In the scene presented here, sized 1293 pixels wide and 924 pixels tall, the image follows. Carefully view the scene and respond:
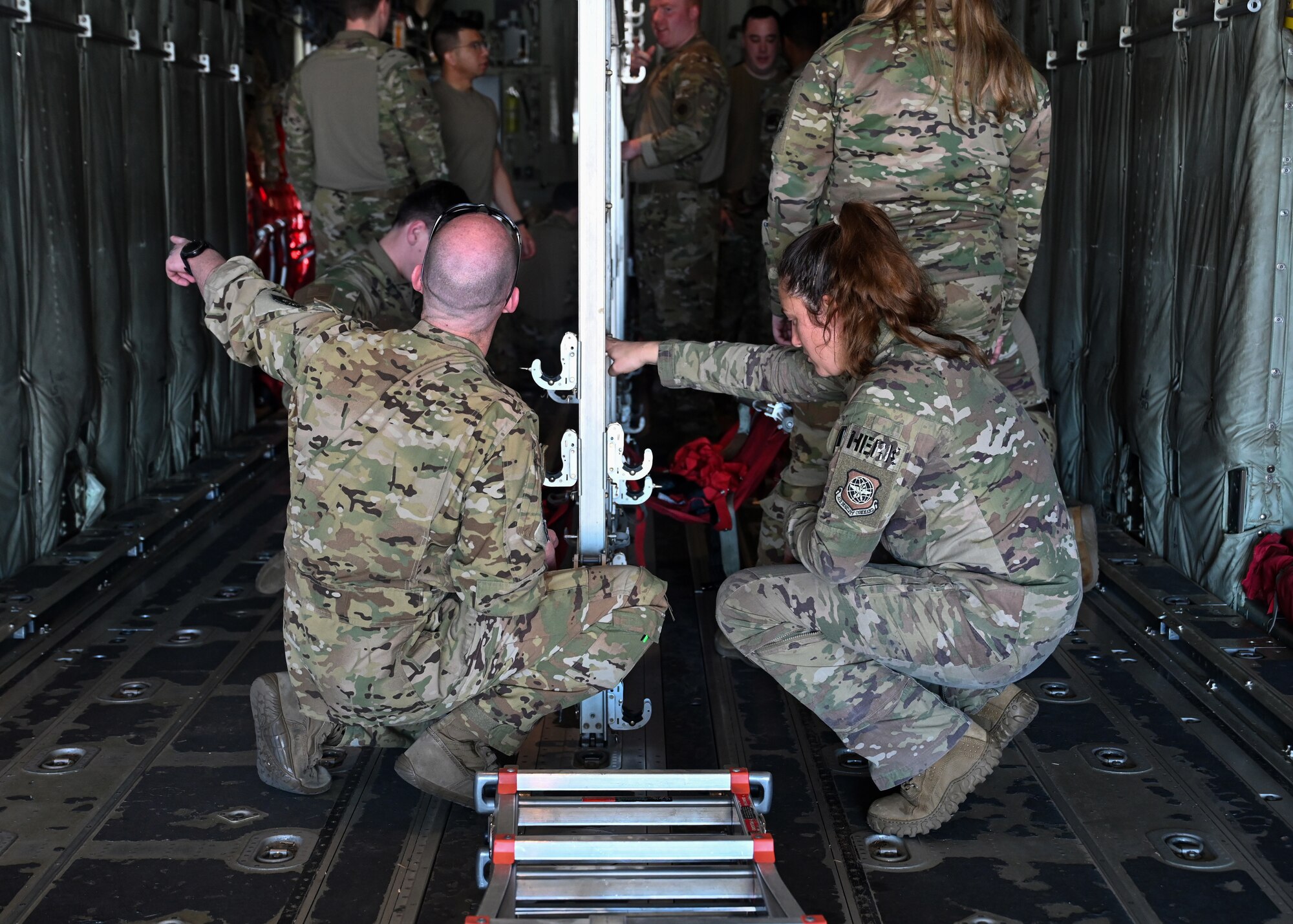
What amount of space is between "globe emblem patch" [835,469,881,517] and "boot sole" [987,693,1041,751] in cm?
72

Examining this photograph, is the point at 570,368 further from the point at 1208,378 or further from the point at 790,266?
the point at 1208,378

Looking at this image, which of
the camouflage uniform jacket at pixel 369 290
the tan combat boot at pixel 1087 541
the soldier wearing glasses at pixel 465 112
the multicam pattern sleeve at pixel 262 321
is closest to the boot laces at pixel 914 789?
the multicam pattern sleeve at pixel 262 321

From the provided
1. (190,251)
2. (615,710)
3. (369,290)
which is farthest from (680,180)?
(615,710)

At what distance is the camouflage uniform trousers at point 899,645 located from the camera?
2.66 meters

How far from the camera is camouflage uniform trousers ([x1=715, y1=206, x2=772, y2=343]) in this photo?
7027 millimetres

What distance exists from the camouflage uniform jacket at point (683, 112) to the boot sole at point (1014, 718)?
378 cm

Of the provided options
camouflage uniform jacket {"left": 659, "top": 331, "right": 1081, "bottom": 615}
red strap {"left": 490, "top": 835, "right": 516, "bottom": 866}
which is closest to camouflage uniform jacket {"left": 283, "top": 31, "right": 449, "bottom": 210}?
camouflage uniform jacket {"left": 659, "top": 331, "right": 1081, "bottom": 615}

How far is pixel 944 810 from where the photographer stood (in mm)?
2701

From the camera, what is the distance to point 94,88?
469 centimetres

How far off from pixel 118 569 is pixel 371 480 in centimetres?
219

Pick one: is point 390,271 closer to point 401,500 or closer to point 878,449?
point 401,500

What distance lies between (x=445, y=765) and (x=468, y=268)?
1029 millimetres

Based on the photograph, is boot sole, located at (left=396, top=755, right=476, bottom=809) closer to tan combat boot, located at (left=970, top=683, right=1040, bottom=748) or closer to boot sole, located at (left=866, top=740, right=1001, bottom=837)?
boot sole, located at (left=866, top=740, right=1001, bottom=837)

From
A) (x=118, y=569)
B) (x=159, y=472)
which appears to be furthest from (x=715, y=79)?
(x=118, y=569)
